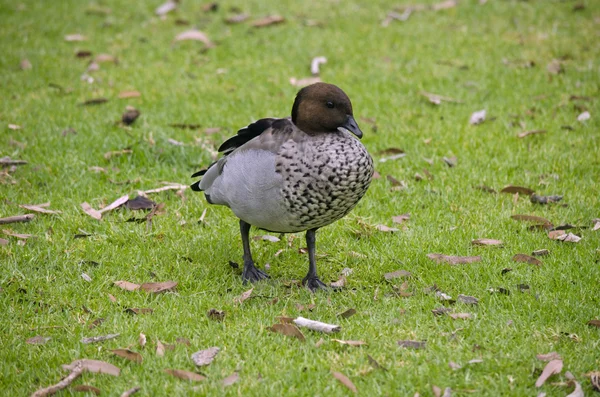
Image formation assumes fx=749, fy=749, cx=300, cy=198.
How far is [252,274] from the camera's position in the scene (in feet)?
17.5

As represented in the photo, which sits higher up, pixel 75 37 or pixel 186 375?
pixel 186 375

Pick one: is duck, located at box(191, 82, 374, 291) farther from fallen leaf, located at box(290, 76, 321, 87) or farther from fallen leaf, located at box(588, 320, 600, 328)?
fallen leaf, located at box(290, 76, 321, 87)

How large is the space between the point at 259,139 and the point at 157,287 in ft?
4.00

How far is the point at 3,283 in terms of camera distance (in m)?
5.07

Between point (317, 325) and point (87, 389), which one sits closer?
point (87, 389)

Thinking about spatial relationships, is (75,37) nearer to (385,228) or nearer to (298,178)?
(385,228)

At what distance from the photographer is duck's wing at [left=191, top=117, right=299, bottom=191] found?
16.1 feet

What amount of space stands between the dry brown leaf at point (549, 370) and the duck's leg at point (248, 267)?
209 cm

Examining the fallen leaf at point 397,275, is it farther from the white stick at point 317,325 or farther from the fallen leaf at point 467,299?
the white stick at point 317,325

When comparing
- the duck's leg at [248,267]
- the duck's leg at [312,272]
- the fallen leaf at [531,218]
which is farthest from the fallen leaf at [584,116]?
the duck's leg at [248,267]

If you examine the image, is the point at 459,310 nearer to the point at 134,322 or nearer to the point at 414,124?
the point at 134,322

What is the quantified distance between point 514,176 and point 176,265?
3.19 m

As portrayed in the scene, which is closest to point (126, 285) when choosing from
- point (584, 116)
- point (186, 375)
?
point (186, 375)

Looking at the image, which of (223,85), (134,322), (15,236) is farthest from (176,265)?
(223,85)
